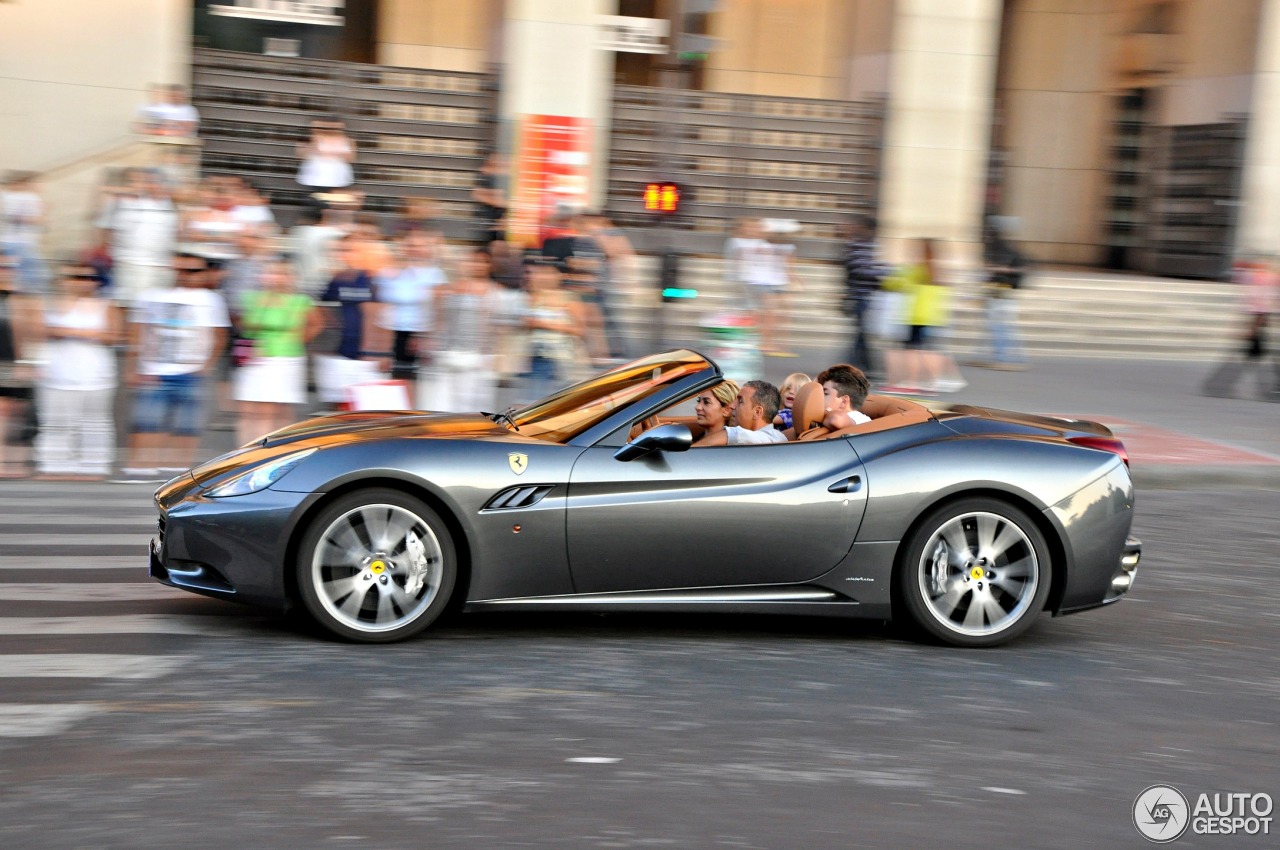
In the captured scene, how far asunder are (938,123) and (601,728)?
17887 mm

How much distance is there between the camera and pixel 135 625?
5.99 m

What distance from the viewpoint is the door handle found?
5945 millimetres

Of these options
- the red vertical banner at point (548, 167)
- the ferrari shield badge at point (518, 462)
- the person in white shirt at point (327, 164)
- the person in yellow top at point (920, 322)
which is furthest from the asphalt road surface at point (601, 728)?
the red vertical banner at point (548, 167)

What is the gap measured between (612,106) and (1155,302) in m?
8.75

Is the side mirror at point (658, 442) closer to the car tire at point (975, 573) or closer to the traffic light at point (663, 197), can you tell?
the car tire at point (975, 573)

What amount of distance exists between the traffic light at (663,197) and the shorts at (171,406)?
234 inches

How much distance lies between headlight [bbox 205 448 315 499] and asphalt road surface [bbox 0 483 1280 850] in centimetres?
61

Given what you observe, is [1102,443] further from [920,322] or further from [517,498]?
[920,322]

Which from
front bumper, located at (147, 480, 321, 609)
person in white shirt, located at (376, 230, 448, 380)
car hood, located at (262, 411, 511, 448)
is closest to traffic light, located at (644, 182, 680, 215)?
person in white shirt, located at (376, 230, 448, 380)

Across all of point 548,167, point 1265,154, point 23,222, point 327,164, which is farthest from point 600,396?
point 1265,154

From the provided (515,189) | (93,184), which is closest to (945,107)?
(515,189)

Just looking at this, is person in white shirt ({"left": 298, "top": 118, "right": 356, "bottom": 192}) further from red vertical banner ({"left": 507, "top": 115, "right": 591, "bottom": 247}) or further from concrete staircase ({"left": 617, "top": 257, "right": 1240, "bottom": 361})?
red vertical banner ({"left": 507, "top": 115, "right": 591, "bottom": 247})

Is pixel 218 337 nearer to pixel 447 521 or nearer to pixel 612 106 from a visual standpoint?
pixel 447 521

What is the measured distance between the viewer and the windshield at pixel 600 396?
20.1 ft
